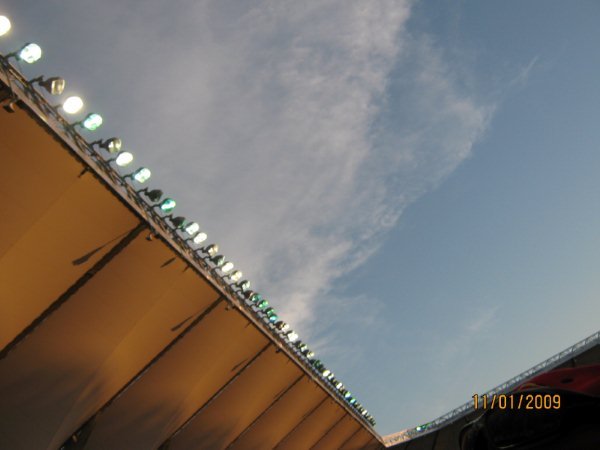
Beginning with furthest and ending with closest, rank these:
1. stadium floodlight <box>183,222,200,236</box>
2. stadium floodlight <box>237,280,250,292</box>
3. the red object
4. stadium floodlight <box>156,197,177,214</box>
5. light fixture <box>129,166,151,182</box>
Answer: stadium floodlight <box>237,280,250,292</box> < stadium floodlight <box>183,222,200,236</box> < stadium floodlight <box>156,197,177,214</box> < light fixture <box>129,166,151,182</box> < the red object

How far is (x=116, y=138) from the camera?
14148 millimetres

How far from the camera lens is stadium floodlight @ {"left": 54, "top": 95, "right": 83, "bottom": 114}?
1291 cm

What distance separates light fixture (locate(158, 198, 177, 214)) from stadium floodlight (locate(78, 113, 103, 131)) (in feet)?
11.4

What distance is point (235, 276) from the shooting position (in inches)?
826

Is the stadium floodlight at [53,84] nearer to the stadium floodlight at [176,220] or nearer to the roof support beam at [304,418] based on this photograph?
the stadium floodlight at [176,220]

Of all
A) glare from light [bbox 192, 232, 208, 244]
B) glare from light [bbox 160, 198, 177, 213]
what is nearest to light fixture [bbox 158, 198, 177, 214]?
glare from light [bbox 160, 198, 177, 213]

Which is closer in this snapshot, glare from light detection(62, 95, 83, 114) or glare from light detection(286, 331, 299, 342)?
glare from light detection(62, 95, 83, 114)

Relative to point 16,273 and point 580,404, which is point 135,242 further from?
point 580,404

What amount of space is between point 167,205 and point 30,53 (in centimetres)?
607

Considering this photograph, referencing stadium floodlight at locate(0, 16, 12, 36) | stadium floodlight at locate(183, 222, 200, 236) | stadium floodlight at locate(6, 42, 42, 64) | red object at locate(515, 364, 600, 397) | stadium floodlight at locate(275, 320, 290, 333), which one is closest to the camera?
red object at locate(515, 364, 600, 397)

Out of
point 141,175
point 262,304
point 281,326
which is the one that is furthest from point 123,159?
point 281,326

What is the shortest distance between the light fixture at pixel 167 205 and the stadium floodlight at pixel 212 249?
8.99 feet

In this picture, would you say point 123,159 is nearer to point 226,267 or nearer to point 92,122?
point 92,122

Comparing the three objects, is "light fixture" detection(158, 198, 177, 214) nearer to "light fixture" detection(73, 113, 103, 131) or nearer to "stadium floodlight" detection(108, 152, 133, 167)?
"stadium floodlight" detection(108, 152, 133, 167)
